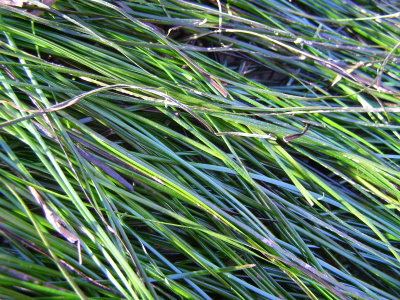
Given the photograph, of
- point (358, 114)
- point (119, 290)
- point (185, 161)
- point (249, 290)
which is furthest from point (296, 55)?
point (119, 290)

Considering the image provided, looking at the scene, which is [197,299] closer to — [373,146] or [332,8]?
[373,146]

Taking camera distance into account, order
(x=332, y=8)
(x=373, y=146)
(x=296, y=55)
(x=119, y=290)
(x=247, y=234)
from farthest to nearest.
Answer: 1. (x=332, y=8)
2. (x=296, y=55)
3. (x=373, y=146)
4. (x=247, y=234)
5. (x=119, y=290)

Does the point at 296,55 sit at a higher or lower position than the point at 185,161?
higher

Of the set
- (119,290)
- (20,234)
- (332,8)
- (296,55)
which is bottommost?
(119,290)

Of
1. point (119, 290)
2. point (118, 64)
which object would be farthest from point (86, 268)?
point (118, 64)

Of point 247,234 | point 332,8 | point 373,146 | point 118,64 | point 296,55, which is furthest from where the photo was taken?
point 332,8

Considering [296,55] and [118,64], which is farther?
[296,55]
